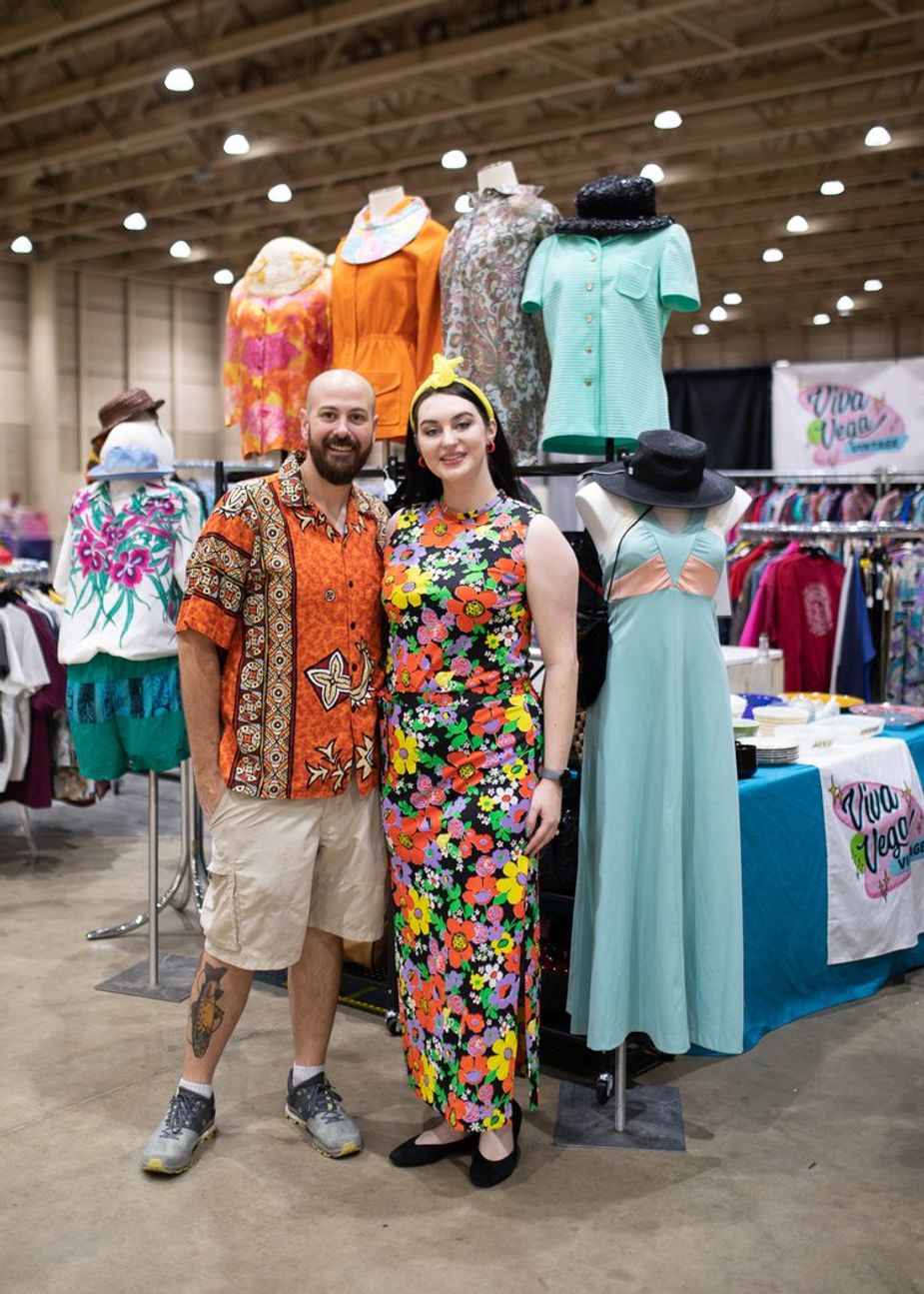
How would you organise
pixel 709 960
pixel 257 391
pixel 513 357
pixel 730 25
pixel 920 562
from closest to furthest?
1. pixel 709 960
2. pixel 513 357
3. pixel 257 391
4. pixel 920 562
5. pixel 730 25

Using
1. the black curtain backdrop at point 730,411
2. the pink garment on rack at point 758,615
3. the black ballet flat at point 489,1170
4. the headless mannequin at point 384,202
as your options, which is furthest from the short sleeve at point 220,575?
the black curtain backdrop at point 730,411

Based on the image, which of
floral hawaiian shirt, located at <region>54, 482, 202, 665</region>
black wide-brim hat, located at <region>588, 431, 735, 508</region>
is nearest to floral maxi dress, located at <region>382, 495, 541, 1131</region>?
black wide-brim hat, located at <region>588, 431, 735, 508</region>

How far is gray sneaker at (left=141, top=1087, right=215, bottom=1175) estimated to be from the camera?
276 cm

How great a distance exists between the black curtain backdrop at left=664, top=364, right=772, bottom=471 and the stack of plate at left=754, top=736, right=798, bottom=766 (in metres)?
6.74

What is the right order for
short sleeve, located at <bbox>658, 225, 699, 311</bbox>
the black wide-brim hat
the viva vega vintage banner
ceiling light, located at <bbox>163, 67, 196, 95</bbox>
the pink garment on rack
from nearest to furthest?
the black wide-brim hat → short sleeve, located at <bbox>658, 225, 699, 311</bbox> → the pink garment on rack → the viva vega vintage banner → ceiling light, located at <bbox>163, 67, 196, 95</bbox>

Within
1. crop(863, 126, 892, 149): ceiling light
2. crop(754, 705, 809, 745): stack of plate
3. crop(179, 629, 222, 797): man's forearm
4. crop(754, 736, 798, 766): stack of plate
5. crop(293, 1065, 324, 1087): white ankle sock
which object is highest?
crop(863, 126, 892, 149): ceiling light

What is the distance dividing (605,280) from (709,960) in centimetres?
176

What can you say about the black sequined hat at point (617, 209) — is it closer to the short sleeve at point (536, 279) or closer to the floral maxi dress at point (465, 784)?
the short sleeve at point (536, 279)

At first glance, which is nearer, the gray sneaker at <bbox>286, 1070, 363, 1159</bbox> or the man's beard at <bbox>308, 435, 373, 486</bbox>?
the man's beard at <bbox>308, 435, 373, 486</bbox>

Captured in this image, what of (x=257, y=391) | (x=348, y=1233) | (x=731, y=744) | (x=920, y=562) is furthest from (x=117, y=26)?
(x=348, y=1233)

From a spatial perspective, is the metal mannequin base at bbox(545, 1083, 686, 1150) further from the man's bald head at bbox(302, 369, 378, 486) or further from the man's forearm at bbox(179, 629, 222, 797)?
the man's bald head at bbox(302, 369, 378, 486)

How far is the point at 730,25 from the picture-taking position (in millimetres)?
7977

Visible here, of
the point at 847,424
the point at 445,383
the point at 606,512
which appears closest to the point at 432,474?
the point at 445,383

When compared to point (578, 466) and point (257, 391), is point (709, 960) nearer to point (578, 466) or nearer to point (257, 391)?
point (578, 466)
